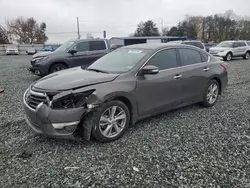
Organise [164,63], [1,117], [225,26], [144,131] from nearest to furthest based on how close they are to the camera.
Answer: [144,131] → [164,63] → [1,117] → [225,26]

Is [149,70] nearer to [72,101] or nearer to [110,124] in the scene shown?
[110,124]

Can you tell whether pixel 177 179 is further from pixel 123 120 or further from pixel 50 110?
pixel 50 110

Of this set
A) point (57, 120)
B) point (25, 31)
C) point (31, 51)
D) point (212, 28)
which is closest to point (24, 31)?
point (25, 31)

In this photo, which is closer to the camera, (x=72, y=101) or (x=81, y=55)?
(x=72, y=101)

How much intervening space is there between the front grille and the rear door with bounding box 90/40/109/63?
5789mm

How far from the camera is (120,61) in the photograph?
13.6 feet

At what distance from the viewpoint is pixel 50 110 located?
9.82 feet

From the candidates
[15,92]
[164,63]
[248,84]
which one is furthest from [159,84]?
[248,84]

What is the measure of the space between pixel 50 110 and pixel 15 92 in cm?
455

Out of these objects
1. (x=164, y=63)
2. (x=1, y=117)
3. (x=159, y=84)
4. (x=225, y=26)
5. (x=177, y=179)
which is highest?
(x=225, y=26)

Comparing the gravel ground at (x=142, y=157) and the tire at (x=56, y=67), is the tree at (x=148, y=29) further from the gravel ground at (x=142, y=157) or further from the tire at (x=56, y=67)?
the gravel ground at (x=142, y=157)

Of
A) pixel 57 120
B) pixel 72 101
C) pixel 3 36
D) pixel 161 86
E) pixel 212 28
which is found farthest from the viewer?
pixel 212 28

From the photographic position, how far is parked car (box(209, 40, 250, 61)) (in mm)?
17578

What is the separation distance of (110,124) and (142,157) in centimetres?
75
